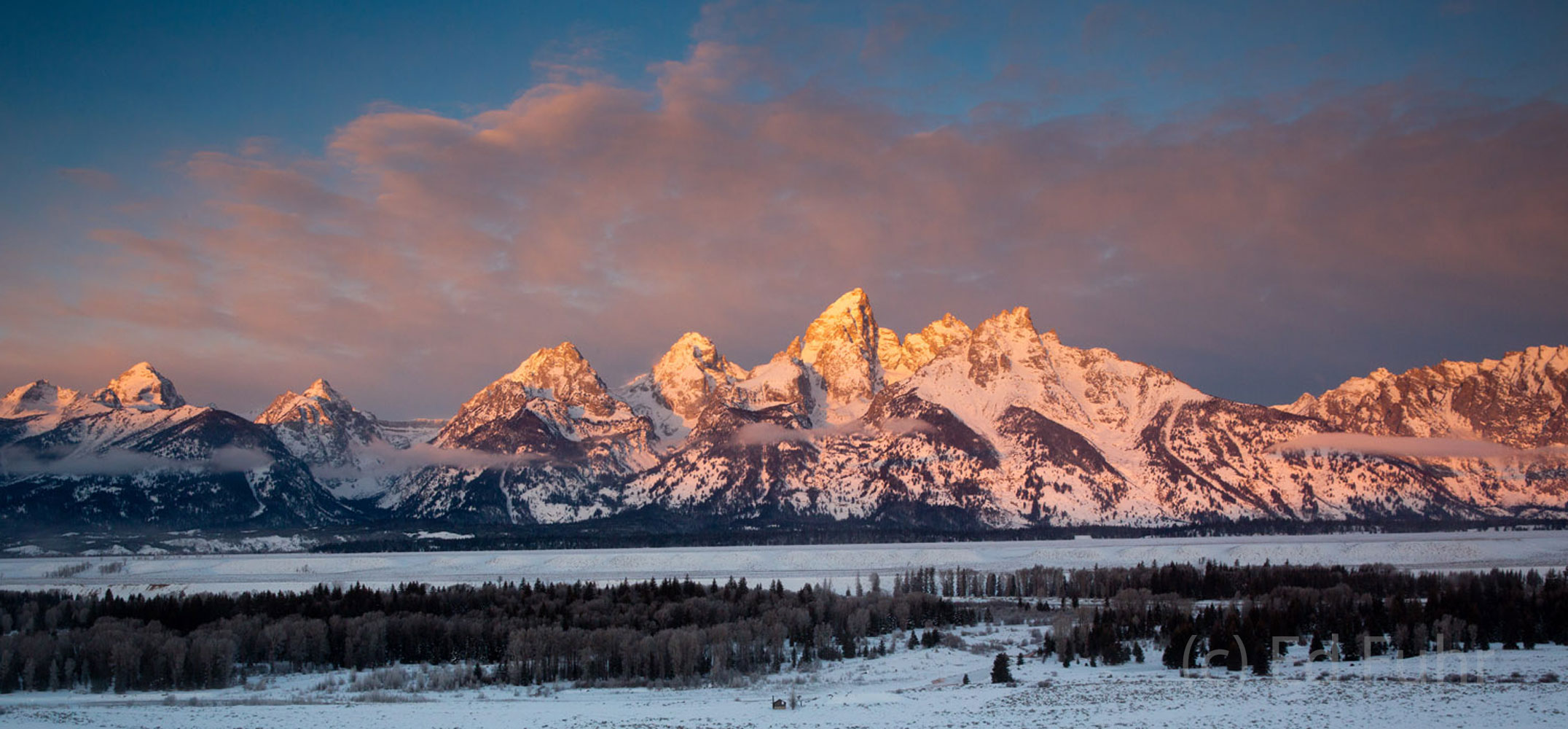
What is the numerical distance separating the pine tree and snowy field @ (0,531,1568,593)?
75764 mm

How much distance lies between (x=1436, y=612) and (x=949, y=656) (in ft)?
99.4

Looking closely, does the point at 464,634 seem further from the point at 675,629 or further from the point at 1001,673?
the point at 1001,673

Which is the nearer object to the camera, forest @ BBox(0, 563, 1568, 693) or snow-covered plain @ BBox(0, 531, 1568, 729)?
snow-covered plain @ BBox(0, 531, 1568, 729)

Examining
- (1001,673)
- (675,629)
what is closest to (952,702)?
(1001,673)

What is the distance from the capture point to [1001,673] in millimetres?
56875

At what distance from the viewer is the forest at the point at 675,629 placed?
62500 millimetres

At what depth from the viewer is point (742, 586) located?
108312mm

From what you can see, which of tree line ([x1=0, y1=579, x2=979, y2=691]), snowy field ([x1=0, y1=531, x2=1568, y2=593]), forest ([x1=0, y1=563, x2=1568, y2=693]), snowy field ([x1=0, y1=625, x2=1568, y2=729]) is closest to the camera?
snowy field ([x1=0, y1=625, x2=1568, y2=729])

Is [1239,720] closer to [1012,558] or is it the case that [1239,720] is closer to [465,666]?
[465,666]

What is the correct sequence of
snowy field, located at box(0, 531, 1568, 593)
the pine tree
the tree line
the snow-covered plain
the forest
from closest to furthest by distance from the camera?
1. the snow-covered plain
2. the pine tree
3. the forest
4. the tree line
5. snowy field, located at box(0, 531, 1568, 593)

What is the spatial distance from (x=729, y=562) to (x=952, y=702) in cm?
11673

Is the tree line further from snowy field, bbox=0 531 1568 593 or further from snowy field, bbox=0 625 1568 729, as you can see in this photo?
snowy field, bbox=0 531 1568 593

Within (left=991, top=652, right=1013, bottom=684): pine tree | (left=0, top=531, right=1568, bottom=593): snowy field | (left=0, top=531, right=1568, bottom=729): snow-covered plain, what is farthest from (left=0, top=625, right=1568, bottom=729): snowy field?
(left=0, top=531, right=1568, bottom=593): snowy field

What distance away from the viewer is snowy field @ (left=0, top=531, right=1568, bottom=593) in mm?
147500
